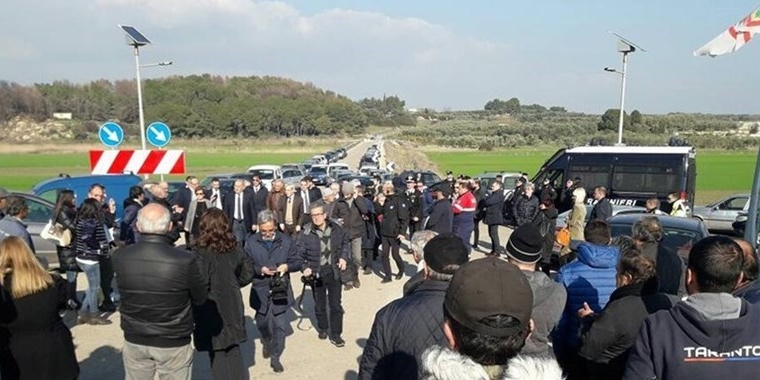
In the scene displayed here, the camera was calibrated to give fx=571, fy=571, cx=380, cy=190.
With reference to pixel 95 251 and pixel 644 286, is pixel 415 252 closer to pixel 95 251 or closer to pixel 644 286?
pixel 644 286

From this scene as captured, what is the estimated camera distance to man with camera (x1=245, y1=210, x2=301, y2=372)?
613 centimetres

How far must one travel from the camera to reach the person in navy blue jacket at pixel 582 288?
4.40m

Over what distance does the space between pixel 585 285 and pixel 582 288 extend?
0.03 meters

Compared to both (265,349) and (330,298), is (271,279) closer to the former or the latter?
(265,349)

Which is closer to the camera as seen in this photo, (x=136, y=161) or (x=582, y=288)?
(x=582, y=288)

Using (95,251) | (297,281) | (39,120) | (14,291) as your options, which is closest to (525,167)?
(297,281)

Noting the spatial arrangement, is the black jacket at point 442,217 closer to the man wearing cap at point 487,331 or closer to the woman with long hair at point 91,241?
the woman with long hair at point 91,241

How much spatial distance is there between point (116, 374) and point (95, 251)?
208cm

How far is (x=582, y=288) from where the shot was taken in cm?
444

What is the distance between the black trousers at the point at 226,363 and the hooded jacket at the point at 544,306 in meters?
2.82

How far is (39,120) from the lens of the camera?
89562 mm

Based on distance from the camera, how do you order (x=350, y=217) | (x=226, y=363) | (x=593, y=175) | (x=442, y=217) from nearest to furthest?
1. (x=226, y=363)
2. (x=442, y=217)
3. (x=350, y=217)
4. (x=593, y=175)

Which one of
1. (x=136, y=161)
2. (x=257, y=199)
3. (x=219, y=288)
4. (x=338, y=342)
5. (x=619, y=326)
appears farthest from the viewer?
(x=257, y=199)

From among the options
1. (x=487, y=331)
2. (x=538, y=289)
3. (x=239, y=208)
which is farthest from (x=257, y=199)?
(x=487, y=331)
